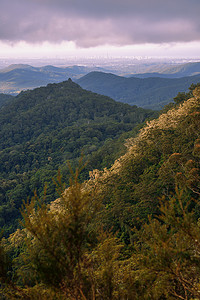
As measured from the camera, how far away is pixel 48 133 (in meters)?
105

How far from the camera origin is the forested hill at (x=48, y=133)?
58.6m

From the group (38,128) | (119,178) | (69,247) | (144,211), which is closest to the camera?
(69,247)

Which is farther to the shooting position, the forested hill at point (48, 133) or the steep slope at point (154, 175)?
the forested hill at point (48, 133)

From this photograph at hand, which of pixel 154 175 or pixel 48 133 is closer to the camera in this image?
pixel 154 175

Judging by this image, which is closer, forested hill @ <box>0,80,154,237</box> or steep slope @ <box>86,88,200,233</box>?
steep slope @ <box>86,88,200,233</box>

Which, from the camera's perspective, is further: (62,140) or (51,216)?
(62,140)

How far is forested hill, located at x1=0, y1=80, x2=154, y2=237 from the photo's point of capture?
58.6 m

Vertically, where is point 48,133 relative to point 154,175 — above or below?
below

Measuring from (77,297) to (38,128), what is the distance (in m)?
114

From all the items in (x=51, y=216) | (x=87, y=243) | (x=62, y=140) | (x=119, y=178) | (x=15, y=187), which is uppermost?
(x=51, y=216)

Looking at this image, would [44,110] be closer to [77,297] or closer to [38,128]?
[38,128]

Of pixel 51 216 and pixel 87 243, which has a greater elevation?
pixel 51 216

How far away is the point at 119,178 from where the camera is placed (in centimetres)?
2336

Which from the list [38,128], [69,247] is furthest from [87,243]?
[38,128]
